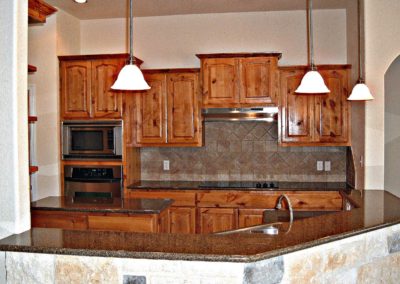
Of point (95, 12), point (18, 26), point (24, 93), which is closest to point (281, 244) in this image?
point (24, 93)

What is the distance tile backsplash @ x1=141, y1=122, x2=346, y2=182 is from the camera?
16.5 ft

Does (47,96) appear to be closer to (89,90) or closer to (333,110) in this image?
(89,90)

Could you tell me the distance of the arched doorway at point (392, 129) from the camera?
419cm

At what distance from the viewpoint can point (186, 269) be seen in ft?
5.32

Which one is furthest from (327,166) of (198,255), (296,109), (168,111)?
(198,255)

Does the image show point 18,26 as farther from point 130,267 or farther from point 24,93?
point 130,267

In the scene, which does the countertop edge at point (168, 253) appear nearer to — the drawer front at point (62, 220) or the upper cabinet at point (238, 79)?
the drawer front at point (62, 220)

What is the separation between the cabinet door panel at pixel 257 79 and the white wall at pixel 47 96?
219cm

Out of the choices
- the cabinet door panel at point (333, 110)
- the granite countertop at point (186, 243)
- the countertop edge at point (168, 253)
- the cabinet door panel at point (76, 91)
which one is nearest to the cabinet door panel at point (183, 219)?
the cabinet door panel at point (76, 91)

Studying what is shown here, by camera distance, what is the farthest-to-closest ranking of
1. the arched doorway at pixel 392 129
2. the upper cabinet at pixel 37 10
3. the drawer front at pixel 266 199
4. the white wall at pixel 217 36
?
the white wall at pixel 217 36, the drawer front at pixel 266 199, the arched doorway at pixel 392 129, the upper cabinet at pixel 37 10

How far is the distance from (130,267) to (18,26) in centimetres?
120

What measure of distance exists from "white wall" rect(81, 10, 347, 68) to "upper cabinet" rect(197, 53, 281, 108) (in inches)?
17.7

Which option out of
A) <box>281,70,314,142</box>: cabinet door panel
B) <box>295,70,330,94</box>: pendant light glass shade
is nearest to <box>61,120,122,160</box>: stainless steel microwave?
<box>281,70,314,142</box>: cabinet door panel

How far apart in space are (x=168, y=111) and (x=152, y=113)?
20cm
